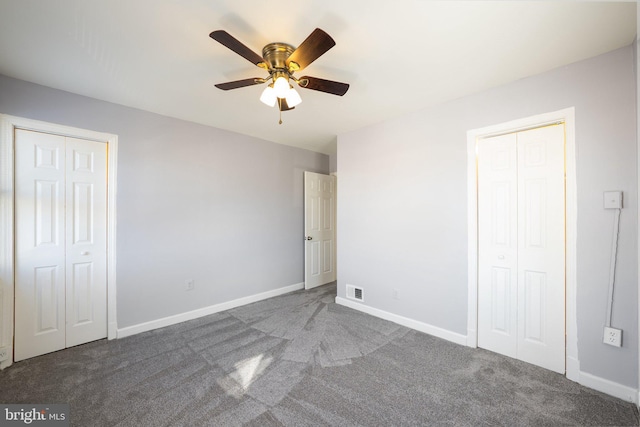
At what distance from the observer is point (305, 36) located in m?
1.71

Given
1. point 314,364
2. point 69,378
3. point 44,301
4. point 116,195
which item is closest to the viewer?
point 69,378

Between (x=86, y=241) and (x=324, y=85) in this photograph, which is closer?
(x=324, y=85)

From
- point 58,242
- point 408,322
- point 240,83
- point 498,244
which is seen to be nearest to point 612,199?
point 498,244

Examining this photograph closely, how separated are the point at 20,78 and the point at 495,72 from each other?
13.4ft

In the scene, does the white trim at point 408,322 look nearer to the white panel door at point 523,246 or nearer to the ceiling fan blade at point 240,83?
the white panel door at point 523,246

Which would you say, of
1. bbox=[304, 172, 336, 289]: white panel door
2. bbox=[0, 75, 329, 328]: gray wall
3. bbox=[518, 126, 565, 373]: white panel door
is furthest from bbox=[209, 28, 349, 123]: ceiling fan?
bbox=[304, 172, 336, 289]: white panel door

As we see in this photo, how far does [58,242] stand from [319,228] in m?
3.29

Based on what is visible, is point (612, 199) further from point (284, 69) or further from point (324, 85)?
point (284, 69)

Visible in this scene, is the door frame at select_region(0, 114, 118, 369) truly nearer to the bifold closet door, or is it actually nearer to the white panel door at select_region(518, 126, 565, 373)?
the bifold closet door

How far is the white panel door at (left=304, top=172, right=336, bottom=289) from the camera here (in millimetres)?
4406

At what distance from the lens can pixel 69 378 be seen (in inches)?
80.1

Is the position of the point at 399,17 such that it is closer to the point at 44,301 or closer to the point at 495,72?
the point at 495,72

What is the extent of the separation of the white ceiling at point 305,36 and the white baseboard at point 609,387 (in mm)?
2408

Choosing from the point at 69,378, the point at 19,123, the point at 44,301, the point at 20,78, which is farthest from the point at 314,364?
the point at 20,78
